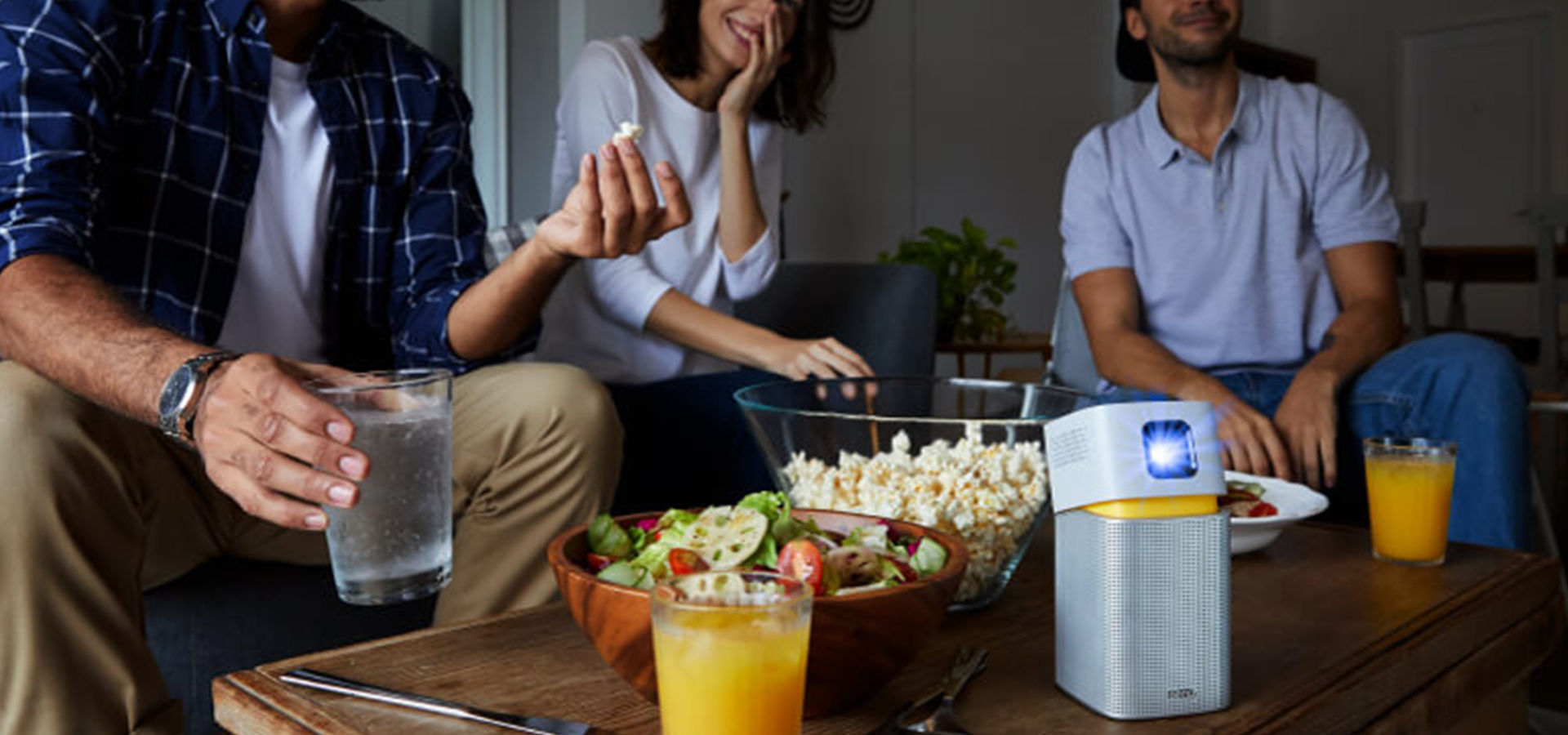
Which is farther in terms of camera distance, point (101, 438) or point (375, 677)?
point (101, 438)

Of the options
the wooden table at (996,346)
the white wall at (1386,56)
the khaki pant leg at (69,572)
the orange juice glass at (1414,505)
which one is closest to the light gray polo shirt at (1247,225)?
the orange juice glass at (1414,505)

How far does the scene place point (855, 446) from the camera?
1078 mm

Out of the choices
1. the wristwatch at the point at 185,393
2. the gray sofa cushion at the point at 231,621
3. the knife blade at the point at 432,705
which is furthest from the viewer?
the gray sofa cushion at the point at 231,621

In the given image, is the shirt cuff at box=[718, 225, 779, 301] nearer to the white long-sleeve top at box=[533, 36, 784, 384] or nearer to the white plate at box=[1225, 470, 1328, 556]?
the white long-sleeve top at box=[533, 36, 784, 384]

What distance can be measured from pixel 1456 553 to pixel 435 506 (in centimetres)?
103

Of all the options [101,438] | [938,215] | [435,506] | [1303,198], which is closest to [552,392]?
[101,438]

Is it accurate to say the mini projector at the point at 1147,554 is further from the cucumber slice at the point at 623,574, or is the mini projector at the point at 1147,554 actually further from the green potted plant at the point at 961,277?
the green potted plant at the point at 961,277

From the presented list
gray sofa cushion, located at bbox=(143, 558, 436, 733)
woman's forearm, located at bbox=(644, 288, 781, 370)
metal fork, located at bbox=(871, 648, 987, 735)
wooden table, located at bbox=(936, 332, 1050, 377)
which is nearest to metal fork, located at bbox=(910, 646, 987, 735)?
metal fork, located at bbox=(871, 648, 987, 735)

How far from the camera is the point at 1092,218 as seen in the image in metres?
2.25

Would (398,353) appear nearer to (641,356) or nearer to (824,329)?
(641,356)

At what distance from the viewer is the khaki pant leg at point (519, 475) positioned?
155cm

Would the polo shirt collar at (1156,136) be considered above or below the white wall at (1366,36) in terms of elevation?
below

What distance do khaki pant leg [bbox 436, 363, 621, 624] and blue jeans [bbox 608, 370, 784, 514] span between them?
365 millimetres

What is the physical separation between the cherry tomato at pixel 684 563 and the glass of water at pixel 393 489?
0.67 ft
